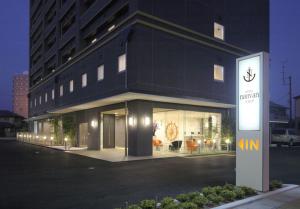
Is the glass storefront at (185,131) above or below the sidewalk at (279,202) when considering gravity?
above

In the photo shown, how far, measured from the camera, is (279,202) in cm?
721

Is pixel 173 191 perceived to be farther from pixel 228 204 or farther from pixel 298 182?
pixel 298 182

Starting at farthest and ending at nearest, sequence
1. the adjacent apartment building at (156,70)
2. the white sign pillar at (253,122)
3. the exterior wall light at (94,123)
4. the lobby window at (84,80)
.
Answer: the lobby window at (84,80) < the exterior wall light at (94,123) < the adjacent apartment building at (156,70) < the white sign pillar at (253,122)

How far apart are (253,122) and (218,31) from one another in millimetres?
17827

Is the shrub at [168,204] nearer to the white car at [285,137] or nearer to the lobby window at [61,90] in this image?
the lobby window at [61,90]

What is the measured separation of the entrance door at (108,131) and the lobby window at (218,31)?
10961 mm

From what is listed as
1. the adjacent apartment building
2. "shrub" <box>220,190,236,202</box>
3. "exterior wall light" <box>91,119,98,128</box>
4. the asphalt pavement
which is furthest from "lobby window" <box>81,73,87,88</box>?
"shrub" <box>220,190,236,202</box>

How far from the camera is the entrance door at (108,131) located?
82.4ft

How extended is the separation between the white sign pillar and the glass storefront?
12.8 m

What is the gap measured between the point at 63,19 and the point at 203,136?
23.6m

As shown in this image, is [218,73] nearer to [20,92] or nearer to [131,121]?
[131,121]

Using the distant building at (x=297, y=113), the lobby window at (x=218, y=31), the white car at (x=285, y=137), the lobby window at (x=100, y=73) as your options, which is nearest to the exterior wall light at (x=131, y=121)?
the lobby window at (x=100, y=73)

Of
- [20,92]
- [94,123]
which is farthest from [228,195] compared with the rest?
[20,92]

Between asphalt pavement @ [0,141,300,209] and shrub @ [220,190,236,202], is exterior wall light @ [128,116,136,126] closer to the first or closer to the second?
asphalt pavement @ [0,141,300,209]
